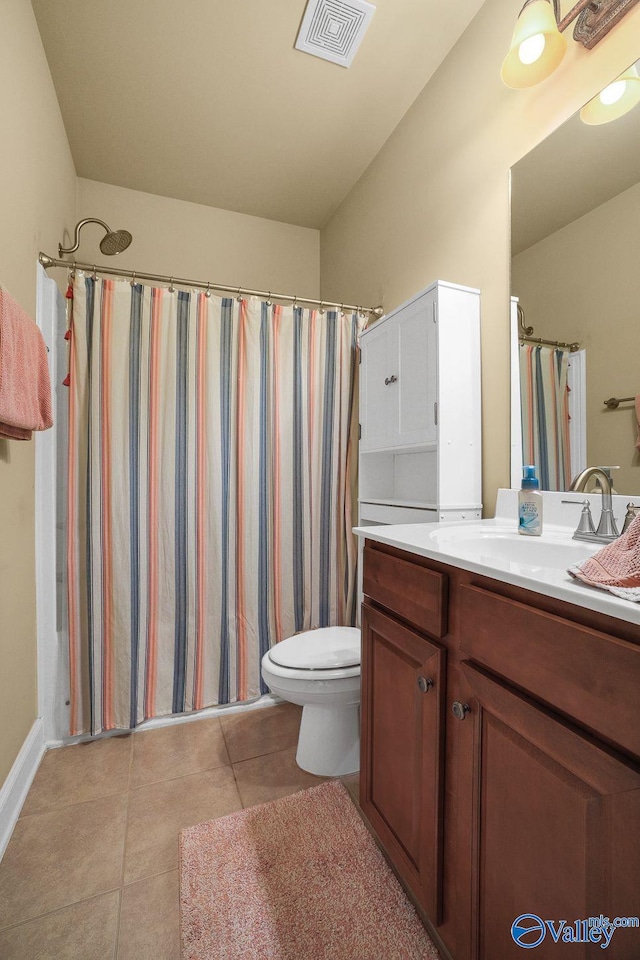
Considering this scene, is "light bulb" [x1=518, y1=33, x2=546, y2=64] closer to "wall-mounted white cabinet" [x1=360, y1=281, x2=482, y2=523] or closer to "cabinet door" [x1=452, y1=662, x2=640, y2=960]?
"wall-mounted white cabinet" [x1=360, y1=281, x2=482, y2=523]

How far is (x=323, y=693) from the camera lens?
146 centimetres

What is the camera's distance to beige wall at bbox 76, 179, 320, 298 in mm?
2408

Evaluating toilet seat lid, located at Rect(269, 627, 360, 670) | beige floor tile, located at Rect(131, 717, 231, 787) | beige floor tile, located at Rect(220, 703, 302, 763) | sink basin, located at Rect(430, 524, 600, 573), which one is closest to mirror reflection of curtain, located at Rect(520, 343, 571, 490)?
sink basin, located at Rect(430, 524, 600, 573)

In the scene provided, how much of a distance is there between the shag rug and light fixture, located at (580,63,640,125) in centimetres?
204

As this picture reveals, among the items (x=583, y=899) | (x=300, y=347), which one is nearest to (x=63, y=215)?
(x=300, y=347)

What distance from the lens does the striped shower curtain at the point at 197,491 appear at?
1774mm

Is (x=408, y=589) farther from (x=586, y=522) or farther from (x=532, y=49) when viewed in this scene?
(x=532, y=49)

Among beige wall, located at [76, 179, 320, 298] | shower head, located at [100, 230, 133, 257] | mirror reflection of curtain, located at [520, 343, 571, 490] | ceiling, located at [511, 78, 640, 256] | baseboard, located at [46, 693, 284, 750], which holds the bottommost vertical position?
baseboard, located at [46, 693, 284, 750]

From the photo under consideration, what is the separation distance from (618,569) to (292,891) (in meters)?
1.14

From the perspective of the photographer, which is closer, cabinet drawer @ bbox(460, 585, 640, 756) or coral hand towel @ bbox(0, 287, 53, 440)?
cabinet drawer @ bbox(460, 585, 640, 756)

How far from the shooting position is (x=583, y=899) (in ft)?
1.91

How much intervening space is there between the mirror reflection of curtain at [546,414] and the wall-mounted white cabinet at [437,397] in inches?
7.7

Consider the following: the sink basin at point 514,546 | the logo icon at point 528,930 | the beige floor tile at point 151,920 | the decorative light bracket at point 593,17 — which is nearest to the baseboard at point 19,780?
the beige floor tile at point 151,920

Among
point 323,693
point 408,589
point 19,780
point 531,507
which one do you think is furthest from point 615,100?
point 19,780
